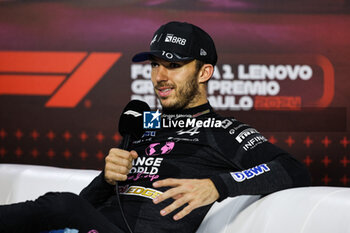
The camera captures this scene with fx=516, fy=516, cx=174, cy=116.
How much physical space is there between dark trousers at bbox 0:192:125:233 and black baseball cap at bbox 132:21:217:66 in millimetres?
612

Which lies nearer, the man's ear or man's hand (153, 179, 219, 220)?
man's hand (153, 179, 219, 220)

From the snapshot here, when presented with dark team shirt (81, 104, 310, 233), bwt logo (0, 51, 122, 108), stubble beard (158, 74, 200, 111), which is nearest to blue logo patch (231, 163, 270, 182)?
dark team shirt (81, 104, 310, 233)

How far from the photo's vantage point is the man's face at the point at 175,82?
69.8 inches

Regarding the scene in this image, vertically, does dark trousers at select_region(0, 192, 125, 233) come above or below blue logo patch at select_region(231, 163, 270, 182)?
below

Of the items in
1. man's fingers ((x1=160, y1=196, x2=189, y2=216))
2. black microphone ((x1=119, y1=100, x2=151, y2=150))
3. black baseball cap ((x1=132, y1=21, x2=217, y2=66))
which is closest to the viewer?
man's fingers ((x1=160, y1=196, x2=189, y2=216))

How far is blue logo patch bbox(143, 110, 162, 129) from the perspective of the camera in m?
1.62

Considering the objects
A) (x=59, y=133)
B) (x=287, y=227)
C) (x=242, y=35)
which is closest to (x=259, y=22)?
(x=242, y=35)

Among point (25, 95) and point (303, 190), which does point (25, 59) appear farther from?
point (303, 190)

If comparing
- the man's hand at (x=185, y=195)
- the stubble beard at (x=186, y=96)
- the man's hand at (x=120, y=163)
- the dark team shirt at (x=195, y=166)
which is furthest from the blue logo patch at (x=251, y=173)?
the stubble beard at (x=186, y=96)

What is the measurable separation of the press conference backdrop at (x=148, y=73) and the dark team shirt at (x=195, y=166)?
188 centimetres

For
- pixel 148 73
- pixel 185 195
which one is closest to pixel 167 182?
pixel 185 195

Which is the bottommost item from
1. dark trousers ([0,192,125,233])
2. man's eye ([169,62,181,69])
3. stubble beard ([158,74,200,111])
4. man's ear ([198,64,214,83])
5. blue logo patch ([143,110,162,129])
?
dark trousers ([0,192,125,233])

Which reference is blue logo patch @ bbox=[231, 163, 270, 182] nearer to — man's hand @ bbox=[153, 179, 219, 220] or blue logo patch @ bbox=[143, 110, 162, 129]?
man's hand @ bbox=[153, 179, 219, 220]

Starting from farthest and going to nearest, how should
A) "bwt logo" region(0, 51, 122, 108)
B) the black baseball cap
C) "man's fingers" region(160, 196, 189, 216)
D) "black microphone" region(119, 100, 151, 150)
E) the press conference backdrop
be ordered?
"bwt logo" region(0, 51, 122, 108), the press conference backdrop, the black baseball cap, "black microphone" region(119, 100, 151, 150), "man's fingers" region(160, 196, 189, 216)
